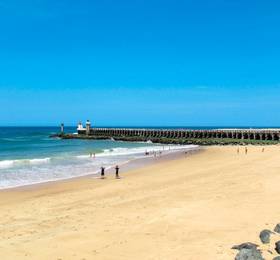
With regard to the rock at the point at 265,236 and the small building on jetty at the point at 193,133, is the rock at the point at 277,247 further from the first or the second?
the small building on jetty at the point at 193,133

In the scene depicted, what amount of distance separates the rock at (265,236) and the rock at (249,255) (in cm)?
98

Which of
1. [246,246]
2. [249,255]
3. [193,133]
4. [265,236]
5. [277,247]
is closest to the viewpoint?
[249,255]

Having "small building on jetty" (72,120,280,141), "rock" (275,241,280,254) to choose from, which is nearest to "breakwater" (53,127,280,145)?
"small building on jetty" (72,120,280,141)

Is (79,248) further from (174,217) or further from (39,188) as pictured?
(39,188)

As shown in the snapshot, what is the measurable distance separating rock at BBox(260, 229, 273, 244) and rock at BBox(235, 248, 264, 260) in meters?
0.98

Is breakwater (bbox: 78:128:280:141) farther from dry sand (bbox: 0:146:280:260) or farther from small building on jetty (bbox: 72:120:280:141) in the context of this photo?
dry sand (bbox: 0:146:280:260)

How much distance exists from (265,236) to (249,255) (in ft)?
4.73

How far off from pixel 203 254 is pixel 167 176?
16.1 meters

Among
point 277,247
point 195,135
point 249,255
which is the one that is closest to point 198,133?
point 195,135

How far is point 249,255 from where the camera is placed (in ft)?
26.7

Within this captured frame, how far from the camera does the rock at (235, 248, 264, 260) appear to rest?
8047 millimetres

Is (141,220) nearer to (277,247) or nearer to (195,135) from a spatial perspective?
(277,247)

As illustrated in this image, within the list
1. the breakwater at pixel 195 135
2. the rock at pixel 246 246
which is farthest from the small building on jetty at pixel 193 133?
the rock at pixel 246 246

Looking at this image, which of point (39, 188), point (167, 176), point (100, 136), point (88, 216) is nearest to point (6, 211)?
point (88, 216)
